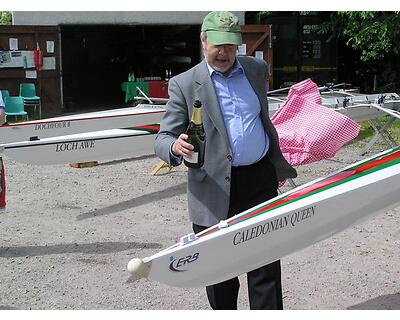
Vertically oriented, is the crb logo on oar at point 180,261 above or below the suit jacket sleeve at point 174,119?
below

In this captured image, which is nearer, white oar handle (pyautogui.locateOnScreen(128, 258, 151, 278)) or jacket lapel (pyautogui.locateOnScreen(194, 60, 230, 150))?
white oar handle (pyautogui.locateOnScreen(128, 258, 151, 278))

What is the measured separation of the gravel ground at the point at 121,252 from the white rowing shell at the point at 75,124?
58 centimetres

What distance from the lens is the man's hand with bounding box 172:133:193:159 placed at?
2.51 m

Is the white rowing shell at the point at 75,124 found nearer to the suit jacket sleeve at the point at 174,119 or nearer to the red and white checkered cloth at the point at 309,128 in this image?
the red and white checkered cloth at the point at 309,128

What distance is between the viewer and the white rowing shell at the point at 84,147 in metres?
5.29

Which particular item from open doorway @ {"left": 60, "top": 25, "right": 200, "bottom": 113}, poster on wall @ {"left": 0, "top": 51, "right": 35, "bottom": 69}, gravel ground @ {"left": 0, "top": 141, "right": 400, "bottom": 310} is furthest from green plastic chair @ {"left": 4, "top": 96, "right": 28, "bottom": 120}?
gravel ground @ {"left": 0, "top": 141, "right": 400, "bottom": 310}

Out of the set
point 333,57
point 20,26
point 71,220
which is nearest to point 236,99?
point 71,220

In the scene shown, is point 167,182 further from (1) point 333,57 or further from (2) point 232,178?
(1) point 333,57

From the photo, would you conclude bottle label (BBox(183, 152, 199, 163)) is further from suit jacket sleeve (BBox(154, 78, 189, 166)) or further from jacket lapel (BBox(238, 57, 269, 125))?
jacket lapel (BBox(238, 57, 269, 125))

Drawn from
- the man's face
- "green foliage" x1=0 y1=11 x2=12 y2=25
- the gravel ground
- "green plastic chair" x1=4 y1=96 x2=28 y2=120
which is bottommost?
the gravel ground

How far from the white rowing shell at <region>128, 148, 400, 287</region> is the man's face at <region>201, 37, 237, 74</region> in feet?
2.04

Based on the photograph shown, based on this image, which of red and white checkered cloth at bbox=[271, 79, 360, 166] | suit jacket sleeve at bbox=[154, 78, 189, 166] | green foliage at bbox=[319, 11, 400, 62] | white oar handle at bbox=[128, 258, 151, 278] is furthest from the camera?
green foliage at bbox=[319, 11, 400, 62]

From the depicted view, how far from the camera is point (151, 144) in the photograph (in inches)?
243

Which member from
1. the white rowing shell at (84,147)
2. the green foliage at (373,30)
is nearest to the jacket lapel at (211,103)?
the white rowing shell at (84,147)
